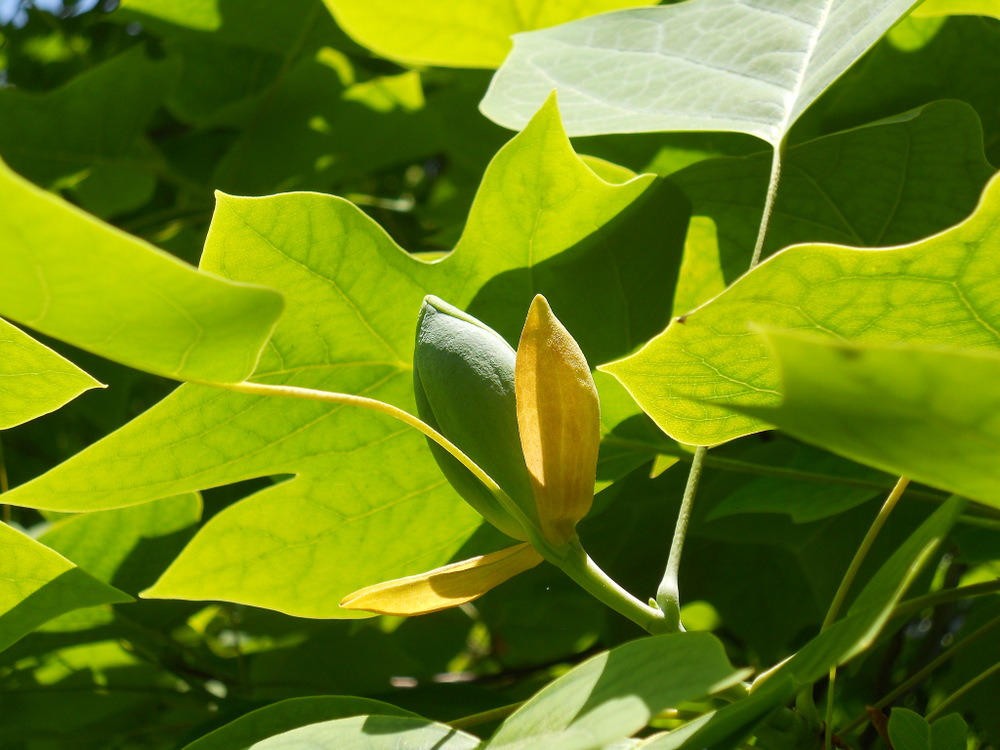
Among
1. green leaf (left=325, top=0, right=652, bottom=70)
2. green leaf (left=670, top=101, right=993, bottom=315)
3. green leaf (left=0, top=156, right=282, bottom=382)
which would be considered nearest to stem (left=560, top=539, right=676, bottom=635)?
green leaf (left=0, top=156, right=282, bottom=382)

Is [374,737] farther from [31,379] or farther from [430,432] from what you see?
[31,379]

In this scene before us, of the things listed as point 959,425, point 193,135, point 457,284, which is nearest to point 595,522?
point 457,284

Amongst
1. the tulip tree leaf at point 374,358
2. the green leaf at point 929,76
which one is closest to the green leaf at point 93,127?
the tulip tree leaf at point 374,358

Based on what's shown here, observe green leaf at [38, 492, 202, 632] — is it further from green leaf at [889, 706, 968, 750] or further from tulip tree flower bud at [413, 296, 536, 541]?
green leaf at [889, 706, 968, 750]

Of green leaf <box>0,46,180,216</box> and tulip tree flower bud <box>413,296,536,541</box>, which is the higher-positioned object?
green leaf <box>0,46,180,216</box>

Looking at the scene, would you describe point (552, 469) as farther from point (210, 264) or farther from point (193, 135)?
point (193, 135)

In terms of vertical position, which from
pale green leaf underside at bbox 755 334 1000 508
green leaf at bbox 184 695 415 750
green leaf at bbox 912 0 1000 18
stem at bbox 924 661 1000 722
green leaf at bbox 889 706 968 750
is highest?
green leaf at bbox 912 0 1000 18

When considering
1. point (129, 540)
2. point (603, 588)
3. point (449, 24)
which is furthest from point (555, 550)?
point (449, 24)
